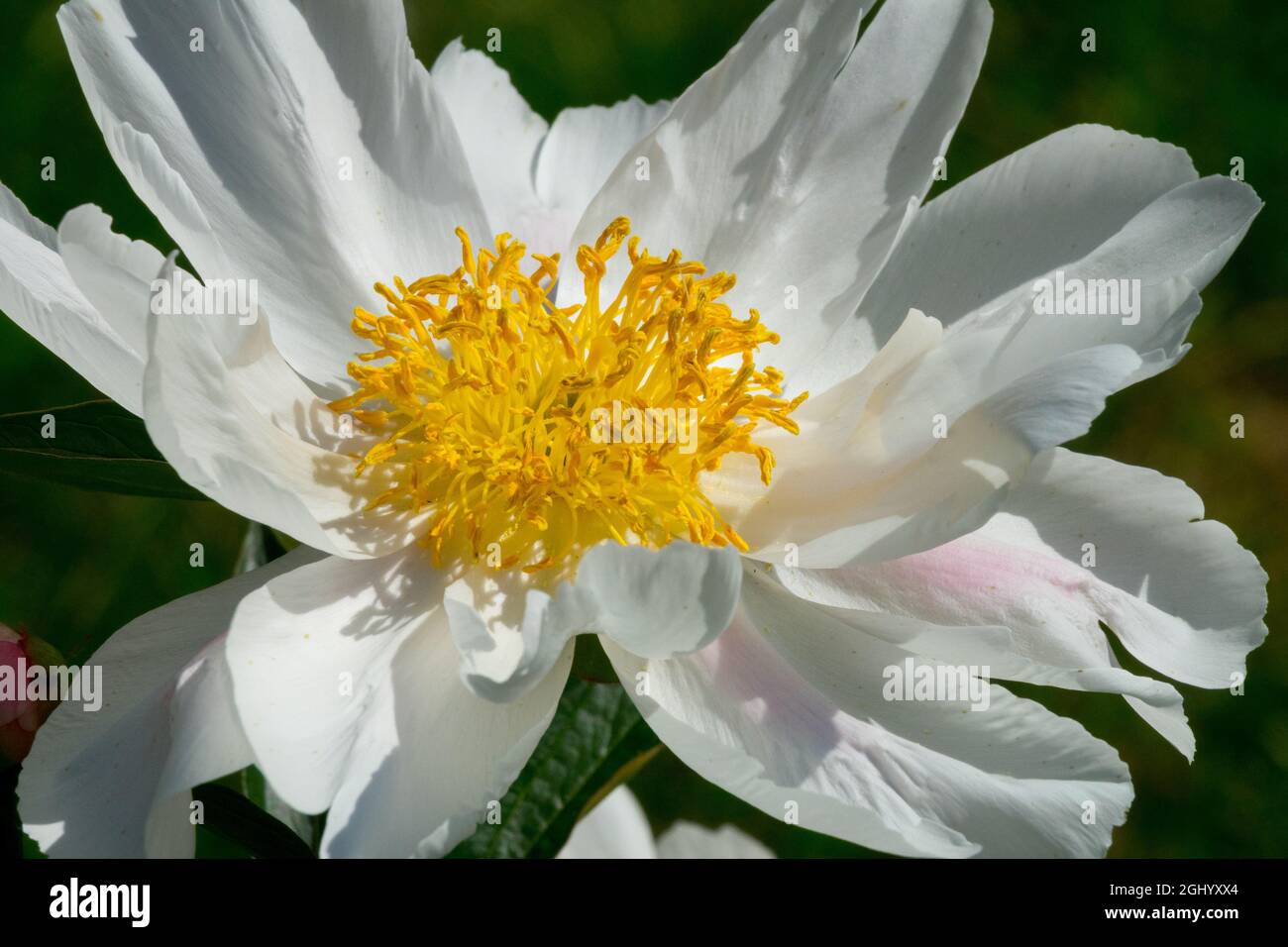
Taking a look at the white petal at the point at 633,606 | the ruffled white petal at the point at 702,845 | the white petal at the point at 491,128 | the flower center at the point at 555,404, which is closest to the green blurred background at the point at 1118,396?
the ruffled white petal at the point at 702,845

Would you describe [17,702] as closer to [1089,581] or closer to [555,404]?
[555,404]

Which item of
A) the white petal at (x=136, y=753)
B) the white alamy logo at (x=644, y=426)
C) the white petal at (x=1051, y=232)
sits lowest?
the white petal at (x=136, y=753)

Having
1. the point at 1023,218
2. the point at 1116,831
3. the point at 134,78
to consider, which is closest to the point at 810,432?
the point at 1023,218

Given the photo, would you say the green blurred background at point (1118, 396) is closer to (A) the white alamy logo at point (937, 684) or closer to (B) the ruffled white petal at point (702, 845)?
(B) the ruffled white petal at point (702, 845)

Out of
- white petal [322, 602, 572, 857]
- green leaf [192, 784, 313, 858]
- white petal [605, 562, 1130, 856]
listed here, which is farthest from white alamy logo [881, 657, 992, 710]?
green leaf [192, 784, 313, 858]

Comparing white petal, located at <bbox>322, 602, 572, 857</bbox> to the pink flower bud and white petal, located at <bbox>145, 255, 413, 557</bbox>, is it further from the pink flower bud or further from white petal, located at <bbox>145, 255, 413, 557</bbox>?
the pink flower bud

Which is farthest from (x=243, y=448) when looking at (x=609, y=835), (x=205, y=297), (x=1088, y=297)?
(x=609, y=835)
